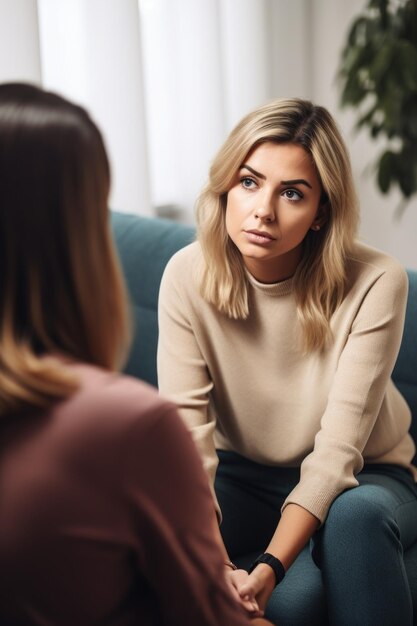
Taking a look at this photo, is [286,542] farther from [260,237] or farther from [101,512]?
[101,512]

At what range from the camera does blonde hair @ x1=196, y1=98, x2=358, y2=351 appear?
1636mm

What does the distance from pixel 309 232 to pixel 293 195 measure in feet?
0.40

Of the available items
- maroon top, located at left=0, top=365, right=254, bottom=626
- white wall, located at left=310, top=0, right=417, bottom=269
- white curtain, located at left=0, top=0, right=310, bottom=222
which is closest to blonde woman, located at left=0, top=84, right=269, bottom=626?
maroon top, located at left=0, top=365, right=254, bottom=626

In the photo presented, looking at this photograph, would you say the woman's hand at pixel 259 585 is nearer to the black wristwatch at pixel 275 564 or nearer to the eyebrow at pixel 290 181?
the black wristwatch at pixel 275 564

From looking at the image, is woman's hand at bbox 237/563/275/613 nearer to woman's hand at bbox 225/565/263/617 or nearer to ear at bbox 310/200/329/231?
woman's hand at bbox 225/565/263/617

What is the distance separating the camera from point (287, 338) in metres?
1.71

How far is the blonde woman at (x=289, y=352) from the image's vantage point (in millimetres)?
1549

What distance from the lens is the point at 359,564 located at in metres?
1.46

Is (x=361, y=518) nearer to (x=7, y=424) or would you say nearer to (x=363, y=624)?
(x=363, y=624)

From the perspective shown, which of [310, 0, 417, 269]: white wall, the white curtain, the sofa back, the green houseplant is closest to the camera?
the green houseplant

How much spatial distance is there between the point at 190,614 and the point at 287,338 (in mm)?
893

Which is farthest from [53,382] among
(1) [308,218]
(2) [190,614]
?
(1) [308,218]

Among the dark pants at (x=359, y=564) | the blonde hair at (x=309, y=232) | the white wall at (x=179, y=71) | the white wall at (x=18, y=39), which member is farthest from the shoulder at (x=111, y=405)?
the white wall at (x=18, y=39)

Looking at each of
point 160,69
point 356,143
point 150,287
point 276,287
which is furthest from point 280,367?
point 356,143
